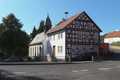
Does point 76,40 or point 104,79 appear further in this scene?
point 76,40

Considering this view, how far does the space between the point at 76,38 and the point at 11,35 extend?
14.4 metres

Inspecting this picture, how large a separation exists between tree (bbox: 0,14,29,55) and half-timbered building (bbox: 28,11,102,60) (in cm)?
789

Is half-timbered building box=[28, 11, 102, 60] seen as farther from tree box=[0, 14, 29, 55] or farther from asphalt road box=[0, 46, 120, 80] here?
asphalt road box=[0, 46, 120, 80]

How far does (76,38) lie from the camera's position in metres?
28.7

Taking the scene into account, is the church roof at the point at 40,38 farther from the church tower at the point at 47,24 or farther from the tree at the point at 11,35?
the tree at the point at 11,35

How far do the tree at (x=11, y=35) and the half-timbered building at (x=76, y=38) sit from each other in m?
7.89

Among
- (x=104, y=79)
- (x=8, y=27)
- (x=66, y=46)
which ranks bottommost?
(x=104, y=79)

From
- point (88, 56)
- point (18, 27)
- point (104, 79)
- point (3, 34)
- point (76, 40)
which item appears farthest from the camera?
point (18, 27)

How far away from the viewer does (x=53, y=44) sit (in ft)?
106

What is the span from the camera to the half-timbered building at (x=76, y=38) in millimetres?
27625

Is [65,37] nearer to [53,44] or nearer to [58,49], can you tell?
[58,49]

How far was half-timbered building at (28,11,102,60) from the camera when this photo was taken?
90.6 ft

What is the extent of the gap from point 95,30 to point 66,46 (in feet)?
26.9

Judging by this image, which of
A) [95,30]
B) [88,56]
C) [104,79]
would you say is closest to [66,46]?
[88,56]
